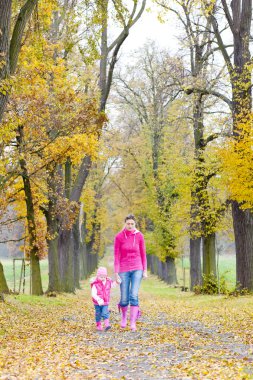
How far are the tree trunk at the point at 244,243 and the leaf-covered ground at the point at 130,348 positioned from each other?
5.87 meters

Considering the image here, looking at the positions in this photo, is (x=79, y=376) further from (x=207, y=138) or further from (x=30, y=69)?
(x=207, y=138)

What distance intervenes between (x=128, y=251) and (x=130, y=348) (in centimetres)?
246

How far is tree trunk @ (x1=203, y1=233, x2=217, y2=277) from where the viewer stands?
25141 millimetres

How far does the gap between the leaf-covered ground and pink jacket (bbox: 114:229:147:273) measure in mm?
1184

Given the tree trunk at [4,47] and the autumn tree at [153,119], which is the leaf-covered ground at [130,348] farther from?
the autumn tree at [153,119]

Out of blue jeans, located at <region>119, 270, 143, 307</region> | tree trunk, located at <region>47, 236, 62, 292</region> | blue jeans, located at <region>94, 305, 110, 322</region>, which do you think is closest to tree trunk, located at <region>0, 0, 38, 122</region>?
blue jeans, located at <region>119, 270, 143, 307</region>

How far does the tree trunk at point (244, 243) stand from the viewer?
1981 cm

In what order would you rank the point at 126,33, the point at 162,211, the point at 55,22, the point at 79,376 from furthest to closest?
1. the point at 162,211
2. the point at 55,22
3. the point at 126,33
4. the point at 79,376

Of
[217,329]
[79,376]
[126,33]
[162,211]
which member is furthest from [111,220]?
[79,376]

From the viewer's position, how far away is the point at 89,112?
18703 millimetres

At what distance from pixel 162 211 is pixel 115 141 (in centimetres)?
708

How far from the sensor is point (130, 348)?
8.72 m

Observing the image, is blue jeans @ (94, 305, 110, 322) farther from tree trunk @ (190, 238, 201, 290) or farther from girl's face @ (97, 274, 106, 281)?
tree trunk @ (190, 238, 201, 290)

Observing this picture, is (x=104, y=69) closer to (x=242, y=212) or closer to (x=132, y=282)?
(x=242, y=212)
